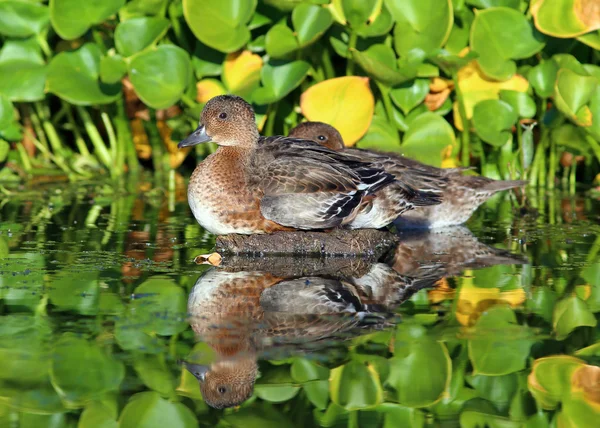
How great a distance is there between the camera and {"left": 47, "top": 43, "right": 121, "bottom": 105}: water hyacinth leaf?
1003cm

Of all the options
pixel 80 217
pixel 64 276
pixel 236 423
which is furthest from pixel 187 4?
pixel 236 423

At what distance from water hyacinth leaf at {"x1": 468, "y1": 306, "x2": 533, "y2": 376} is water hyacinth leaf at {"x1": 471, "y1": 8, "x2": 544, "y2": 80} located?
4.37 m

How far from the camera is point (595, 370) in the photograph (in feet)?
16.3

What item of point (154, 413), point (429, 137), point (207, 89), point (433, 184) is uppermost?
point (207, 89)

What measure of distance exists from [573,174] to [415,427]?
6673mm

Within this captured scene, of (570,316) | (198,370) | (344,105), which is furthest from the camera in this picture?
(344,105)

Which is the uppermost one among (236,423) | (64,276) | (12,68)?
(12,68)

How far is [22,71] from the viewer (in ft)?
33.7

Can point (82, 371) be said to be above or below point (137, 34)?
below

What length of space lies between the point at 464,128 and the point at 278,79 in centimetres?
182

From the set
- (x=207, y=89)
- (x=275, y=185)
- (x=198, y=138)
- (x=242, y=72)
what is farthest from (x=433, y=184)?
(x=207, y=89)

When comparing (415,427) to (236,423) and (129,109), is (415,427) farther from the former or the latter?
(129,109)

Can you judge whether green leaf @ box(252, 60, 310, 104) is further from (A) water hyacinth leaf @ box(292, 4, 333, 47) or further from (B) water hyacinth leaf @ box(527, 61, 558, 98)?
(B) water hyacinth leaf @ box(527, 61, 558, 98)

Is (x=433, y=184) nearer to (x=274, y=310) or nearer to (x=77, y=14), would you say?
(x=274, y=310)
